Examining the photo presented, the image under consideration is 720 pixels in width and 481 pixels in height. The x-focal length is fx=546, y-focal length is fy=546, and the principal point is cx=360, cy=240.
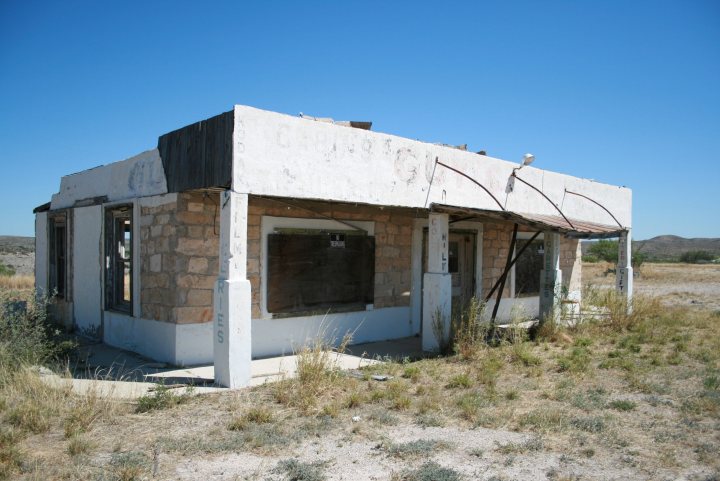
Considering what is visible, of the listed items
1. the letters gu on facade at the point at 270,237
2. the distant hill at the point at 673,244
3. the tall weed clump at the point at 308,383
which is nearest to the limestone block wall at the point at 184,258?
the letters gu on facade at the point at 270,237

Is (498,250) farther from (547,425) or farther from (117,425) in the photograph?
(117,425)

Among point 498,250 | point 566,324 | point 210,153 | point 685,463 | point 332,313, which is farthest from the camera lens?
point 498,250

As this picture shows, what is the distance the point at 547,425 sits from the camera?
5.36 m

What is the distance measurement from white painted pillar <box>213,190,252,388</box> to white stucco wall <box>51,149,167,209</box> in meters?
1.88

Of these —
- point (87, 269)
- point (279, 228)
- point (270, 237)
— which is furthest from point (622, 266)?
point (87, 269)

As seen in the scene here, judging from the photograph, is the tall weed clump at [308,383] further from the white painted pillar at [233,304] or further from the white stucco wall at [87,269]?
the white stucco wall at [87,269]

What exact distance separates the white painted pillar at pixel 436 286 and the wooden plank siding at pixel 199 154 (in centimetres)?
383

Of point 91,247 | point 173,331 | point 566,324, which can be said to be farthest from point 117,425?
point 566,324

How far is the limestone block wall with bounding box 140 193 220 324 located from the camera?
7.71 meters

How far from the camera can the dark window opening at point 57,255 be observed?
11.2m

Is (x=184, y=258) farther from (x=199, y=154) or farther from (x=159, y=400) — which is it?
(x=159, y=400)

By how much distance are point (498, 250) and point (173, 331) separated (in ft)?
26.0

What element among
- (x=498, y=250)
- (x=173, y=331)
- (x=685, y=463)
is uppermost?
(x=498, y=250)

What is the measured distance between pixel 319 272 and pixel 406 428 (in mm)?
4292
